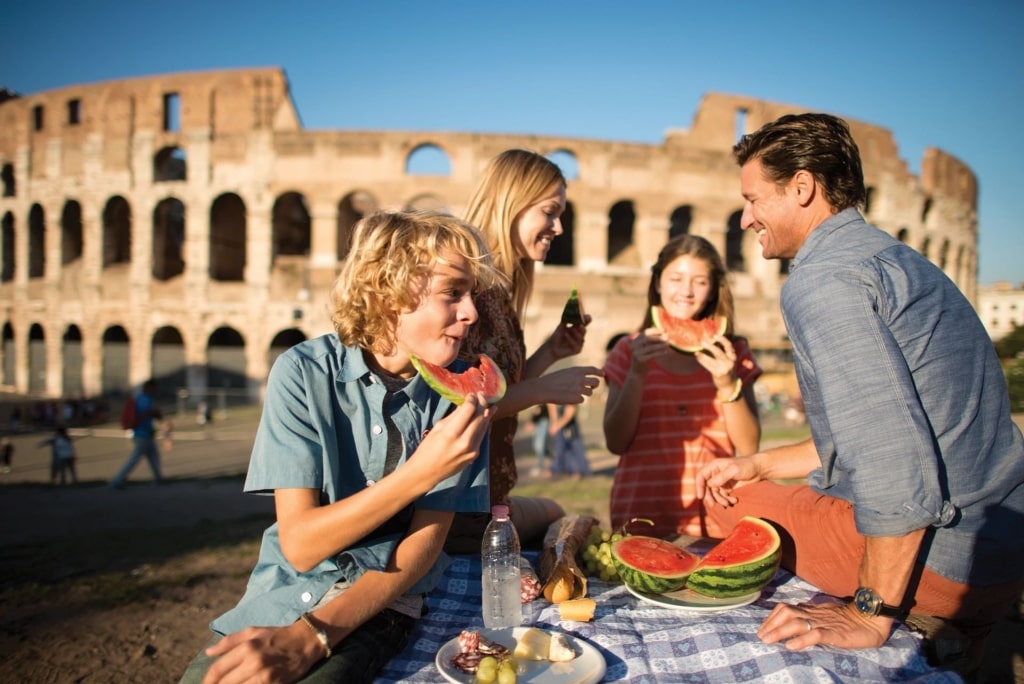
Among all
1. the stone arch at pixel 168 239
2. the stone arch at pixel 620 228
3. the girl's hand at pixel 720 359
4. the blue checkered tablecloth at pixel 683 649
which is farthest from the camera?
the stone arch at pixel 620 228

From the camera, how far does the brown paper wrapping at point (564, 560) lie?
263 cm

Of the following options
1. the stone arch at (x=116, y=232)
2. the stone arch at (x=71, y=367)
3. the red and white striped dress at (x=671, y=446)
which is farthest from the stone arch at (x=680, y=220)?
the red and white striped dress at (x=671, y=446)

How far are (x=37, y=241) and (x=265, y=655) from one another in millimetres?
37043

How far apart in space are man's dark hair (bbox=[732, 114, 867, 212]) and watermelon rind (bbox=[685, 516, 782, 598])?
1.47m

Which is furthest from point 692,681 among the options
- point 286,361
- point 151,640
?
point 151,640

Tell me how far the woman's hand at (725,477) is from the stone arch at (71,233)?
33.6 m

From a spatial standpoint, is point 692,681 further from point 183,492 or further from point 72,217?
point 72,217

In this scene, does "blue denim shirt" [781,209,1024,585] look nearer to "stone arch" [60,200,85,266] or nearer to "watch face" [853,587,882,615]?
"watch face" [853,587,882,615]

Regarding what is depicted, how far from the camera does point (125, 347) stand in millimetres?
27109

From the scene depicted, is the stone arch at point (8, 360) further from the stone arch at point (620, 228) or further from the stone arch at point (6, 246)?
the stone arch at point (620, 228)

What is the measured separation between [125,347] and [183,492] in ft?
65.3

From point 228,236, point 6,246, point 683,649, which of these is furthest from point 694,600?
point 6,246

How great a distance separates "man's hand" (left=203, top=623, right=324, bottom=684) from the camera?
1.86 meters

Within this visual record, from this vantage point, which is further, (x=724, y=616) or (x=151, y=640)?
(x=151, y=640)
